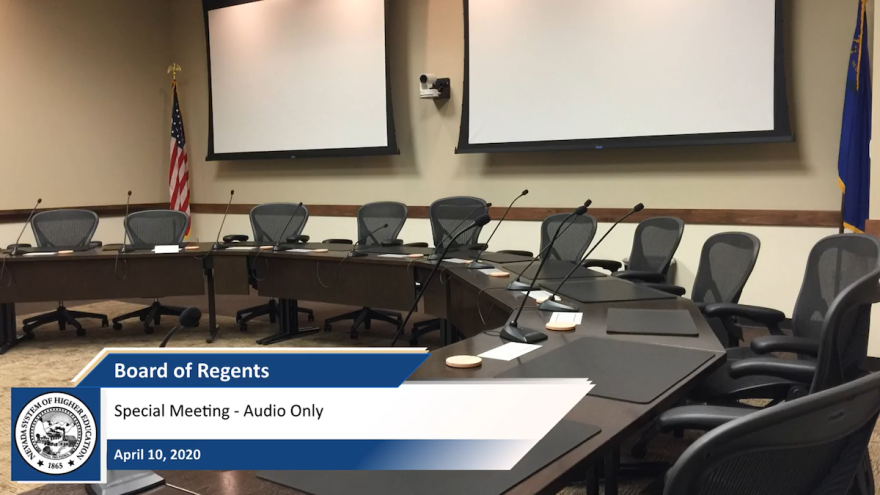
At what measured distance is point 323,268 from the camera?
4766mm

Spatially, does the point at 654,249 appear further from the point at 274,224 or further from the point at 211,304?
the point at 211,304

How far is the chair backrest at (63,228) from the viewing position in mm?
5445

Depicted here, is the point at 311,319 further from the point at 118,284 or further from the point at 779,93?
the point at 779,93

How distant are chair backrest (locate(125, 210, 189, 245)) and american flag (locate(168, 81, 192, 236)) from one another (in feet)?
7.69

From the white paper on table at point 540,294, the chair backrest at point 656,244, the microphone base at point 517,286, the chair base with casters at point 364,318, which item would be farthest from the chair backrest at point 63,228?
the chair backrest at point 656,244

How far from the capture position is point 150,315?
5.73 meters

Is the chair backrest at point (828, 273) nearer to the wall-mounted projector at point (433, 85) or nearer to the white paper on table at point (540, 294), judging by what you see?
the white paper on table at point (540, 294)

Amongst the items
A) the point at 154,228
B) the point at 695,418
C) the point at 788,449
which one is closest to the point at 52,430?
the point at 788,449

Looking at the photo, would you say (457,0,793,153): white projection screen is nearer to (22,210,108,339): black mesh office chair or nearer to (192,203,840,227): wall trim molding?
(192,203,840,227): wall trim molding

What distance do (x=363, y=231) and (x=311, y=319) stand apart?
40.9 inches

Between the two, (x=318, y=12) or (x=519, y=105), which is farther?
(x=318, y=12)

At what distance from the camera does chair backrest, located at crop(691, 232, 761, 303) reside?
308cm

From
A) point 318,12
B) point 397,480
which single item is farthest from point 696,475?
point 318,12

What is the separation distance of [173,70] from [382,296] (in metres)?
4.79
